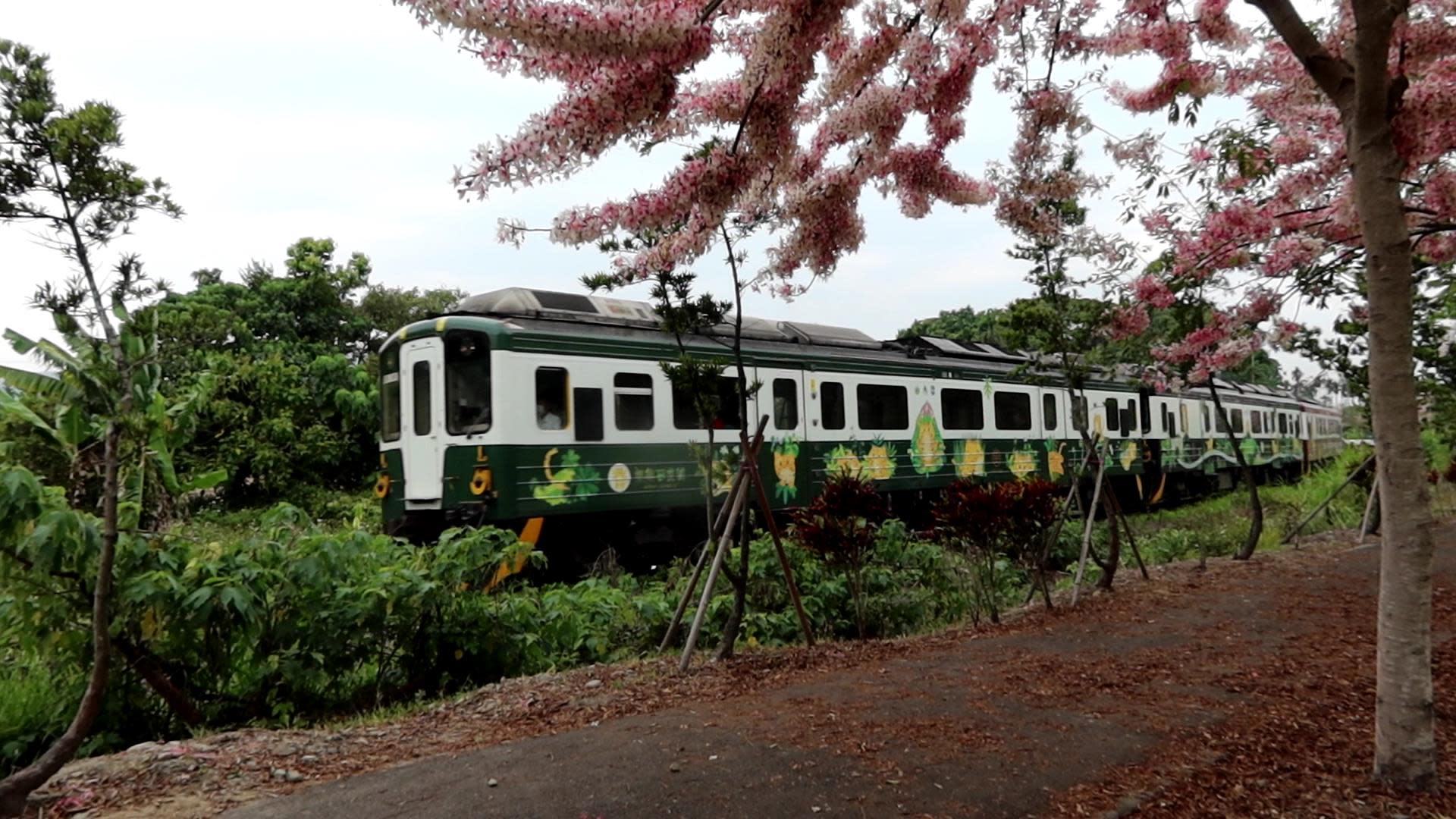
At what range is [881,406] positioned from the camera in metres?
12.7

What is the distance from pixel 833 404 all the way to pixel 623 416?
10.4ft

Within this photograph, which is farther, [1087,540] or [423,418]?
[423,418]

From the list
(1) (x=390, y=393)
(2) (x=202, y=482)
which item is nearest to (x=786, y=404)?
(1) (x=390, y=393)

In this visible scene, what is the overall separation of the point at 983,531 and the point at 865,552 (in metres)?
0.87

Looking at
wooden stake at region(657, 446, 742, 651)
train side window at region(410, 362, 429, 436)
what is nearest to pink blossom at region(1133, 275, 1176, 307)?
wooden stake at region(657, 446, 742, 651)

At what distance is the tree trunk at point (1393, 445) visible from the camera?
124 inches

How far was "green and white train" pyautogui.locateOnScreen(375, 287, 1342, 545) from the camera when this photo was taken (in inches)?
359

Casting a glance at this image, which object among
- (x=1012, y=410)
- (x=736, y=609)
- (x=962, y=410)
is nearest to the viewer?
(x=736, y=609)

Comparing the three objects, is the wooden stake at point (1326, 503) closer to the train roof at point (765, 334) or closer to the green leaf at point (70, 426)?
the train roof at point (765, 334)

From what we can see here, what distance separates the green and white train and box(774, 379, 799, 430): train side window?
19 millimetres

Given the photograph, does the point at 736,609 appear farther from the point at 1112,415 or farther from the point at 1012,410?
the point at 1112,415

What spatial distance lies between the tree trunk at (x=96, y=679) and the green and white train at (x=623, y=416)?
516cm

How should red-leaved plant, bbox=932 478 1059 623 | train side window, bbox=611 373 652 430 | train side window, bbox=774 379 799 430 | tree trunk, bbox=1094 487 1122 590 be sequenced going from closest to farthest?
red-leaved plant, bbox=932 478 1059 623 < tree trunk, bbox=1094 487 1122 590 < train side window, bbox=611 373 652 430 < train side window, bbox=774 379 799 430

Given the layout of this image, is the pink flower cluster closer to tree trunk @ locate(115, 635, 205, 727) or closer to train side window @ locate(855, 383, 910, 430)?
tree trunk @ locate(115, 635, 205, 727)
